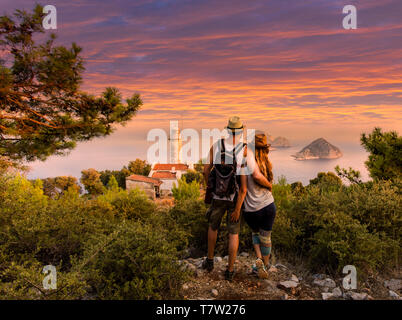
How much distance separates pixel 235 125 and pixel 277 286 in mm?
2406

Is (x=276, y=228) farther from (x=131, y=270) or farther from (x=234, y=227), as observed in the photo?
(x=131, y=270)

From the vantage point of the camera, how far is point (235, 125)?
163 inches

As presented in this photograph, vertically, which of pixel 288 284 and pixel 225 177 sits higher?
pixel 225 177

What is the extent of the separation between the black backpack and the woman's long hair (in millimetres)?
419

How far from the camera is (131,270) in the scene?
393 cm

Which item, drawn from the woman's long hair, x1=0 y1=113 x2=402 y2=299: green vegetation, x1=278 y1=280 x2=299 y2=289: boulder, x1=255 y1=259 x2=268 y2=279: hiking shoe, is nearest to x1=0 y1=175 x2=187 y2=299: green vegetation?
x1=0 y1=113 x2=402 y2=299: green vegetation

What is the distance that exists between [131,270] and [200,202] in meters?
3.24

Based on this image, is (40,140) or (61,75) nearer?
(61,75)

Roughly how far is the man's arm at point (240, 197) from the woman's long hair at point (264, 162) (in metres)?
0.42

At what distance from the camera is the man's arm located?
3975 mm

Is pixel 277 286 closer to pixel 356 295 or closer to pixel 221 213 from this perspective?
pixel 356 295

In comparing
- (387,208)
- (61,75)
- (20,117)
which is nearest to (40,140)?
(20,117)

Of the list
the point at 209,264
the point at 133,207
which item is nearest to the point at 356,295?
the point at 209,264

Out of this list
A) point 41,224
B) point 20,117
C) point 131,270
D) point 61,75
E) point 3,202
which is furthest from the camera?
point 20,117
